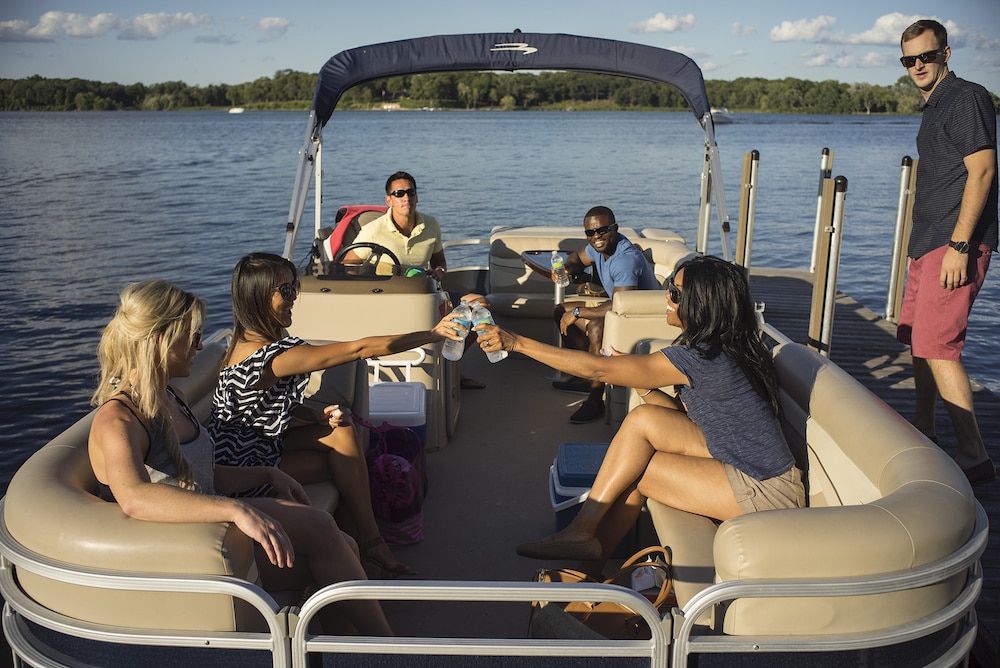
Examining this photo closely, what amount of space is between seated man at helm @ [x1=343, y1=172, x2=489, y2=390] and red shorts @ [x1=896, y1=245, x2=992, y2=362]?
8.24 ft

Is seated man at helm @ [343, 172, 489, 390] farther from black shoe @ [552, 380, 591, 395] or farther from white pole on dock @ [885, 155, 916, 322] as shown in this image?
white pole on dock @ [885, 155, 916, 322]

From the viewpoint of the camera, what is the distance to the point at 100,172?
101 ft

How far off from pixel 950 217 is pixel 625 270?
1.81m

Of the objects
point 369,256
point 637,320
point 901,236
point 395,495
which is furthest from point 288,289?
point 901,236

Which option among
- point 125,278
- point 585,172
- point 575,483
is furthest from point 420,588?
point 585,172

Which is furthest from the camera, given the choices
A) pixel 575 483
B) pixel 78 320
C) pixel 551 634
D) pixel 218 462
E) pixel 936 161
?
pixel 78 320

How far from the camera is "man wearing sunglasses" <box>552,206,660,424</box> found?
4984 mm

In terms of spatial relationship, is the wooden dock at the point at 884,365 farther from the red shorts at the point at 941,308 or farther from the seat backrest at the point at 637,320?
the seat backrest at the point at 637,320

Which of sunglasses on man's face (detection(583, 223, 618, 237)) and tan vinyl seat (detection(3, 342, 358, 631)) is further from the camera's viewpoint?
sunglasses on man's face (detection(583, 223, 618, 237))

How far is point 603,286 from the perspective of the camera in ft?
18.5

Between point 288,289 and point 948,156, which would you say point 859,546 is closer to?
point 288,289

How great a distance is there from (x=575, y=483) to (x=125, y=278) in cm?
1314

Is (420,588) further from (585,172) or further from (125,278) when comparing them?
(585,172)

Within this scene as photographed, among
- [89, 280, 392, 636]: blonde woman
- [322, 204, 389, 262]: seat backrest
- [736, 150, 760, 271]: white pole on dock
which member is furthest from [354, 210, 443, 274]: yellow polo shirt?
[736, 150, 760, 271]: white pole on dock
